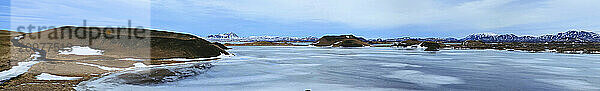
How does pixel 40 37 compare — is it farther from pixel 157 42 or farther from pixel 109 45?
pixel 157 42

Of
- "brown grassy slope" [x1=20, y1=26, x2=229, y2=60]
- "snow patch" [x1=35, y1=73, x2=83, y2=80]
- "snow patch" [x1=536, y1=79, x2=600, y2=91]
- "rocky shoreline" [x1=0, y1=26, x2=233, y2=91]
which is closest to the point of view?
"snow patch" [x1=536, y1=79, x2=600, y2=91]

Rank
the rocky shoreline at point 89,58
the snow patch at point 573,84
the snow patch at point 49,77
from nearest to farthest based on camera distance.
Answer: the snow patch at point 573,84 → the rocky shoreline at point 89,58 → the snow patch at point 49,77

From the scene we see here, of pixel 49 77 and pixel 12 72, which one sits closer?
pixel 49 77

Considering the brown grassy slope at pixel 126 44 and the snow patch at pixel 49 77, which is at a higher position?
the brown grassy slope at pixel 126 44

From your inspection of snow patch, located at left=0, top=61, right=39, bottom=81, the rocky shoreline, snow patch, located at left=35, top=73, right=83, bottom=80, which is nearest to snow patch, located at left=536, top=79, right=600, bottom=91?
the rocky shoreline

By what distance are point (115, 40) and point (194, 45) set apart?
28.3 feet

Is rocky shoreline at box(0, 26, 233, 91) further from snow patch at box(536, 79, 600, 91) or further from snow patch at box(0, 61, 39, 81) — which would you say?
snow patch at box(536, 79, 600, 91)

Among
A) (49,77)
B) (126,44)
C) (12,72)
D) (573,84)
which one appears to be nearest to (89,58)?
(12,72)

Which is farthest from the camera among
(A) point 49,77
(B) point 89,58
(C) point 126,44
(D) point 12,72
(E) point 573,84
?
(C) point 126,44

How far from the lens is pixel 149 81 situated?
47.7 ft

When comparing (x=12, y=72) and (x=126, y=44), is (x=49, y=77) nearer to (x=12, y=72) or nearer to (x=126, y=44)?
(x=12, y=72)

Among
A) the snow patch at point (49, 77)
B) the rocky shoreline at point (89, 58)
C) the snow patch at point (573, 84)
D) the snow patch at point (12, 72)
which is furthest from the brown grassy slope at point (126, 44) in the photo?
the snow patch at point (573, 84)

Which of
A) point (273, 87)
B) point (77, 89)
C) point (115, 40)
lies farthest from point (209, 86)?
point (115, 40)

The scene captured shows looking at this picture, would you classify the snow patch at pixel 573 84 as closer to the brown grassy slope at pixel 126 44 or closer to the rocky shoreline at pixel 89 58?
the rocky shoreline at pixel 89 58
